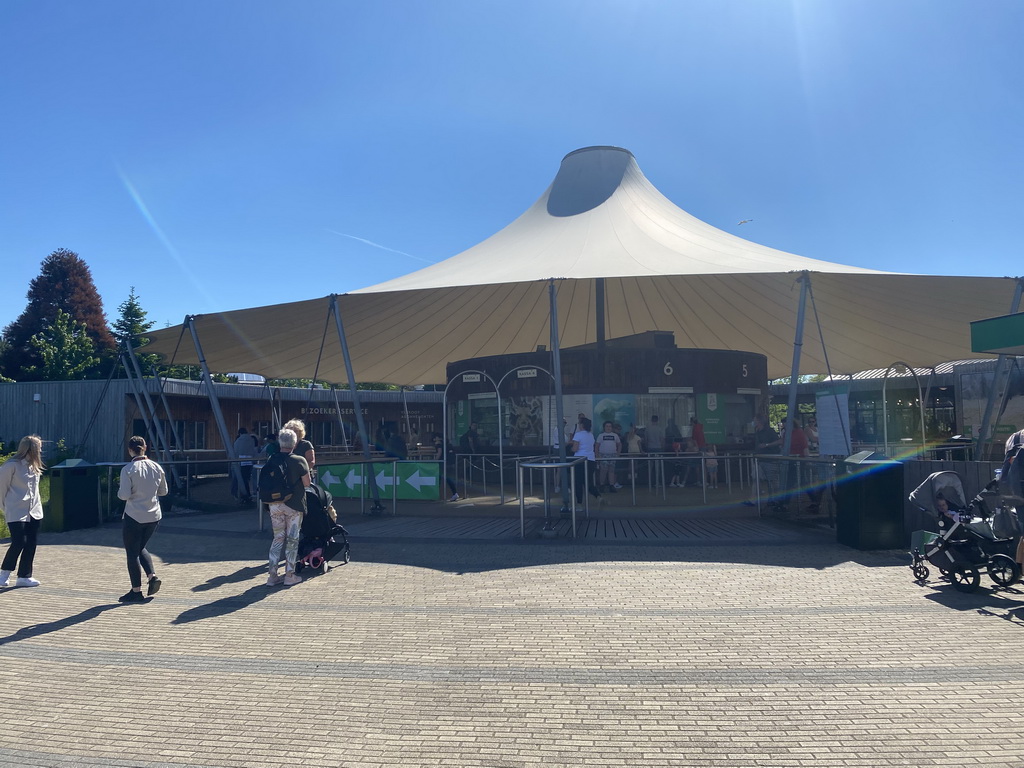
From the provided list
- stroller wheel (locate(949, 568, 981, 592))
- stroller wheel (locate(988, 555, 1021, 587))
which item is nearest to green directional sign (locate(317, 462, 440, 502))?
stroller wheel (locate(949, 568, 981, 592))

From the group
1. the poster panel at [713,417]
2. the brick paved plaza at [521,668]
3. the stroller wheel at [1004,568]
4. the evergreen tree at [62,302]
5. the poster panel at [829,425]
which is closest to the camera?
the brick paved plaza at [521,668]

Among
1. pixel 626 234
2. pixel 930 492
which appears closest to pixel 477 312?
pixel 626 234

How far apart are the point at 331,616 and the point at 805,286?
28.7 ft

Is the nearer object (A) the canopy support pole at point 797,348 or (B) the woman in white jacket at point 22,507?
(B) the woman in white jacket at point 22,507

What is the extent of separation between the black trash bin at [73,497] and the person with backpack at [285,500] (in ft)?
19.0

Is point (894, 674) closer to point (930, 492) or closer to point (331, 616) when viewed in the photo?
point (930, 492)

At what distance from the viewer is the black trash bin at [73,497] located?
35.0 feet

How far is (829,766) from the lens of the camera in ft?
10.3

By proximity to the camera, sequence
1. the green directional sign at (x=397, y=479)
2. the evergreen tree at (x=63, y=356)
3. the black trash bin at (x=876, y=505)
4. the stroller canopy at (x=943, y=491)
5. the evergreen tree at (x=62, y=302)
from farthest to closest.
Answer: the evergreen tree at (x=62, y=302)
the evergreen tree at (x=63, y=356)
the green directional sign at (x=397, y=479)
the black trash bin at (x=876, y=505)
the stroller canopy at (x=943, y=491)

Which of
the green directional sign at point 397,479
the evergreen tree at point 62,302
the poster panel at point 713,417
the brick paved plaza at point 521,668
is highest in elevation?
the evergreen tree at point 62,302

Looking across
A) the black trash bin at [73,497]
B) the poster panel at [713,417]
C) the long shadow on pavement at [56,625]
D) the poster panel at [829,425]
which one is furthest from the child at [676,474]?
the long shadow on pavement at [56,625]

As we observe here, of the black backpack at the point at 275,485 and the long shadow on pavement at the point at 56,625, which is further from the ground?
the black backpack at the point at 275,485

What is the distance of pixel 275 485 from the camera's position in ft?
22.2

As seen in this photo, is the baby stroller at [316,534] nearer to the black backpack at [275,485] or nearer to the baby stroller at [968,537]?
the black backpack at [275,485]
